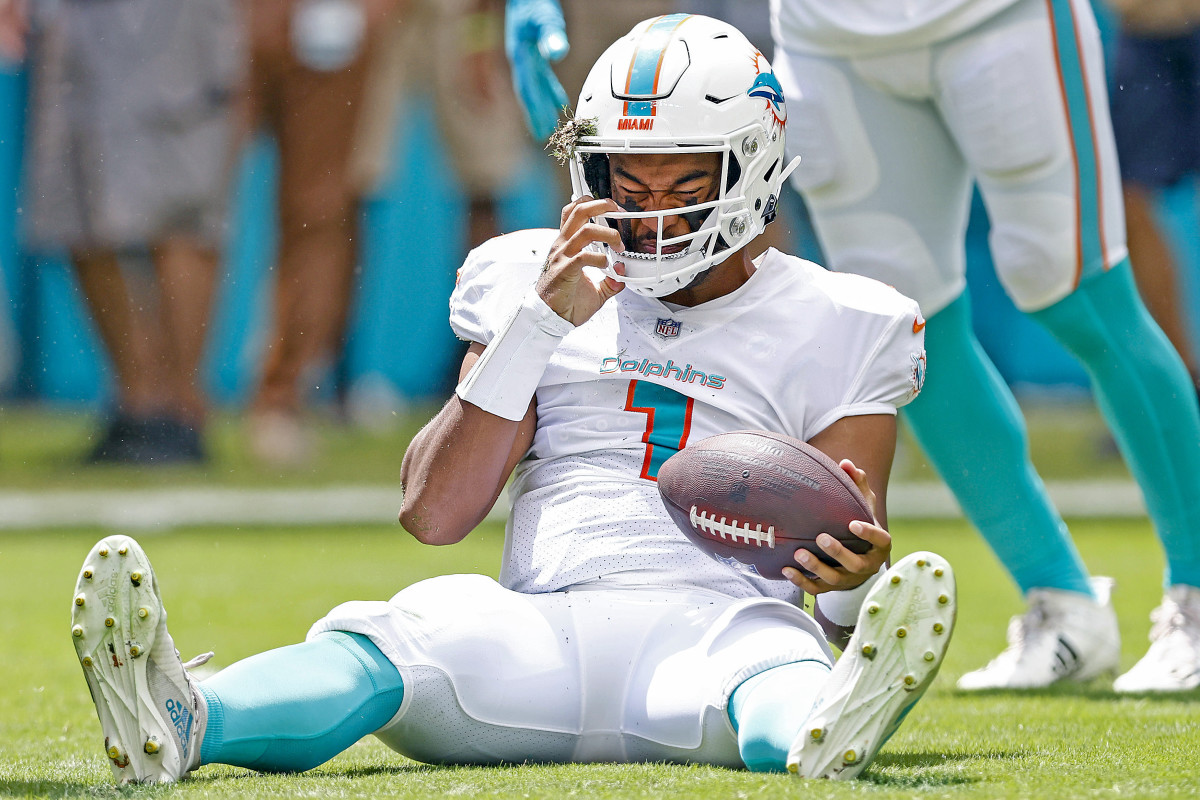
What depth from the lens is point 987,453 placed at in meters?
3.22

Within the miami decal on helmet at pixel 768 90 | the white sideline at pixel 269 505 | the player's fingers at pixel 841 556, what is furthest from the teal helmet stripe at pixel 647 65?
the white sideline at pixel 269 505

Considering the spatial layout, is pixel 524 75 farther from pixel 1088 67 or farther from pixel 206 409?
pixel 206 409

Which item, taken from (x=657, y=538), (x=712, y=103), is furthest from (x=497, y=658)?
(x=712, y=103)

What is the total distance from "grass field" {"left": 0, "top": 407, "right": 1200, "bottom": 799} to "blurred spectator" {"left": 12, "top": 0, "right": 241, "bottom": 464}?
479 mm

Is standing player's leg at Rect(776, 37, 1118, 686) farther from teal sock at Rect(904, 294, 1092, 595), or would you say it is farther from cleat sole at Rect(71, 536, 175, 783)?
cleat sole at Rect(71, 536, 175, 783)

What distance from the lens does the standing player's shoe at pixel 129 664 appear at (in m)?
1.99

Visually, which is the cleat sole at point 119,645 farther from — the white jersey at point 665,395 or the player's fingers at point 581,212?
the player's fingers at point 581,212

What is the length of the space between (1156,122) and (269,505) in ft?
14.0

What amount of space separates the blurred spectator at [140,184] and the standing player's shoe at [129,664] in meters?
5.10

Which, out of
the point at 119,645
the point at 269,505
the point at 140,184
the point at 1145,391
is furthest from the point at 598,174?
the point at 140,184

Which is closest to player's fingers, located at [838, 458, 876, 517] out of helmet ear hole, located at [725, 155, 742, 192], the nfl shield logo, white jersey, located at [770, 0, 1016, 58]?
the nfl shield logo

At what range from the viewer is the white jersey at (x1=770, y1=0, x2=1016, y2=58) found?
10.1 ft

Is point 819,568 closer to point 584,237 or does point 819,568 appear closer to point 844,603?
point 844,603

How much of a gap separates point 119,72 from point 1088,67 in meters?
5.15
